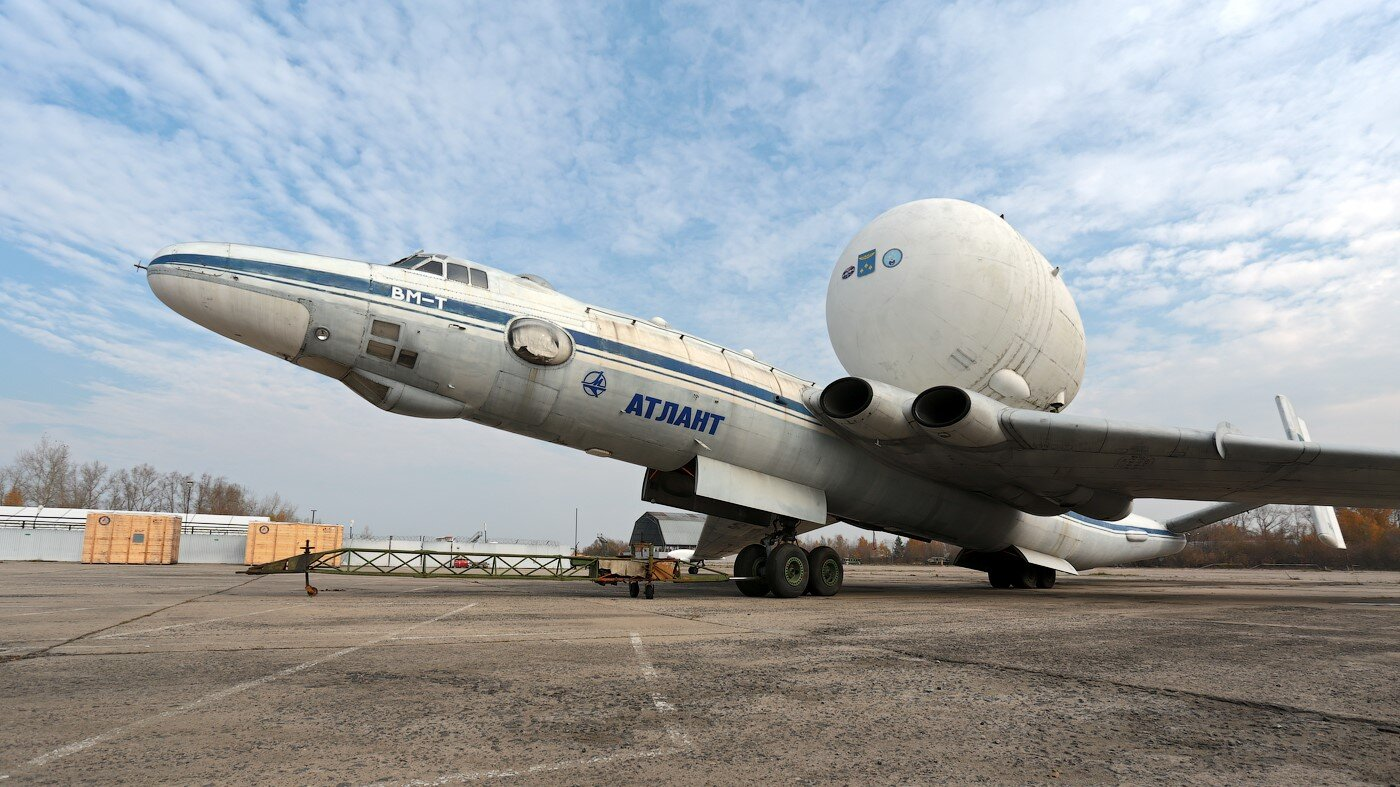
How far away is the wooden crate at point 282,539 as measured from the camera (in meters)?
37.8

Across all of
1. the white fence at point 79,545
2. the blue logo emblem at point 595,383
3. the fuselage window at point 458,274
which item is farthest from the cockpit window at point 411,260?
the white fence at point 79,545

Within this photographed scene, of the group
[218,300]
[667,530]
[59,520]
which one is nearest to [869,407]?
[218,300]

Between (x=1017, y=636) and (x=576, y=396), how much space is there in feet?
23.7

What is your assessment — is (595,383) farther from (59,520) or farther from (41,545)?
(59,520)

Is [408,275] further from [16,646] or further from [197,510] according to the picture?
[197,510]

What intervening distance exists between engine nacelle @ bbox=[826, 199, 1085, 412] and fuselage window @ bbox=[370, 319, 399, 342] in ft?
30.6

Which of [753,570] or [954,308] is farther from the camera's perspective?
[954,308]

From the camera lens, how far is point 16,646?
548 centimetres

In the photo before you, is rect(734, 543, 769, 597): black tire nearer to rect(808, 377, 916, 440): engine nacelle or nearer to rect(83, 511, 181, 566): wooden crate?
rect(808, 377, 916, 440): engine nacelle

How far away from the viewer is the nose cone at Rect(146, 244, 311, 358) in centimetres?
941

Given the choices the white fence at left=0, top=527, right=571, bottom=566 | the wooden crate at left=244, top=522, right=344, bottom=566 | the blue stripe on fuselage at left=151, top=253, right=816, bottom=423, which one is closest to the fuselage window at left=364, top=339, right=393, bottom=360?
the blue stripe on fuselage at left=151, top=253, right=816, bottom=423

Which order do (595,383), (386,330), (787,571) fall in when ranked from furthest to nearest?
(787,571) < (595,383) < (386,330)

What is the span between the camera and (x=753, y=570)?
13.5 m

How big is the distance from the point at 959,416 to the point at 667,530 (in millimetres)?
49082
